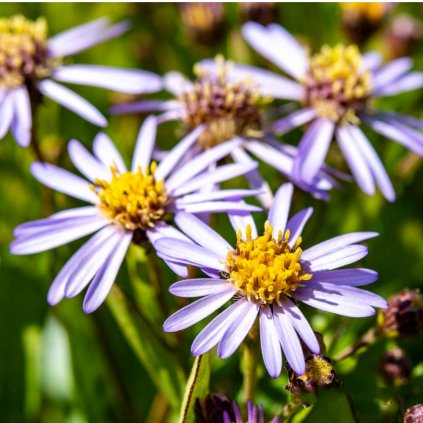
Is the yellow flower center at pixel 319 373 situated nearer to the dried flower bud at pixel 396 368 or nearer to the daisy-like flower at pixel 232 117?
the dried flower bud at pixel 396 368

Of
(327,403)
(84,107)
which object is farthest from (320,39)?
(327,403)

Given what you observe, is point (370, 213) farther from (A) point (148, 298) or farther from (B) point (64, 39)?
(B) point (64, 39)

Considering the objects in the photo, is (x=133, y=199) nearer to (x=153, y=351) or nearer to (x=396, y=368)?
(x=153, y=351)

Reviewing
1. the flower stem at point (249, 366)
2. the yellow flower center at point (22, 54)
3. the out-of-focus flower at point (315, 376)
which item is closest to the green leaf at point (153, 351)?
the flower stem at point (249, 366)

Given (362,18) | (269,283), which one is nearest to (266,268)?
(269,283)

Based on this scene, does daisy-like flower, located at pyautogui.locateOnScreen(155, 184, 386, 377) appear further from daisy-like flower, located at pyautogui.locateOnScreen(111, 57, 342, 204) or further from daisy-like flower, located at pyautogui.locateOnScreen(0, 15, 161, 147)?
daisy-like flower, located at pyautogui.locateOnScreen(0, 15, 161, 147)

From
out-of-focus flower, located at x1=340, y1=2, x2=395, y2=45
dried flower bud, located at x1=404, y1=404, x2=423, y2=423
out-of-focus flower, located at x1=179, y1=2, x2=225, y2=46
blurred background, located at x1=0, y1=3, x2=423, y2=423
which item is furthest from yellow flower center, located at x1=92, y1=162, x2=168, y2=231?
out-of-focus flower, located at x1=340, y1=2, x2=395, y2=45

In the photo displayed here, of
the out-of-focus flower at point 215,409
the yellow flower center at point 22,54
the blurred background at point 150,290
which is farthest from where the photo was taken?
the yellow flower center at point 22,54
